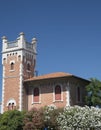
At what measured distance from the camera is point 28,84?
4794 centimetres

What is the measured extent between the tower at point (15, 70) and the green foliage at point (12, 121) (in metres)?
4.51

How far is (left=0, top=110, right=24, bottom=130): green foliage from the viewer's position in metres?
41.3

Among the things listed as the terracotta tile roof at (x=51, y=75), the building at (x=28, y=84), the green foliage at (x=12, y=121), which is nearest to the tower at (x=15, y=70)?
the building at (x=28, y=84)

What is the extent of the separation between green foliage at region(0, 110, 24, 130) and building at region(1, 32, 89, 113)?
14.8 ft

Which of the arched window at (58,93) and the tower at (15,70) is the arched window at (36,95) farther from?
the arched window at (58,93)

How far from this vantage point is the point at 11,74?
48750 millimetres

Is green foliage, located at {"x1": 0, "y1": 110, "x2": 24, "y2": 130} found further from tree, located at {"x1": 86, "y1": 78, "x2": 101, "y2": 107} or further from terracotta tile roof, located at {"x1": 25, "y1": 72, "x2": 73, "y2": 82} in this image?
tree, located at {"x1": 86, "y1": 78, "x2": 101, "y2": 107}

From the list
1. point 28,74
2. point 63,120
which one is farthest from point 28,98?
point 63,120

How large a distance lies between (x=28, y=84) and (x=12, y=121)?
7.57m

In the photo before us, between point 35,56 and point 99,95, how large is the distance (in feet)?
37.7

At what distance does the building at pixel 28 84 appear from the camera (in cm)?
4516

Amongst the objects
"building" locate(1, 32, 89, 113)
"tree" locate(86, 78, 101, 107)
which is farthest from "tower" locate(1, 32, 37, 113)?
"tree" locate(86, 78, 101, 107)

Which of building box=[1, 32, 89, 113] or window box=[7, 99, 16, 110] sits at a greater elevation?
building box=[1, 32, 89, 113]

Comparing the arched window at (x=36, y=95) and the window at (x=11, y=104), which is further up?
the arched window at (x=36, y=95)
